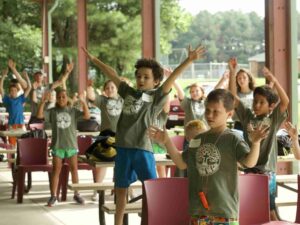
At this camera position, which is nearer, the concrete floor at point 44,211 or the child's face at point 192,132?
the child's face at point 192,132

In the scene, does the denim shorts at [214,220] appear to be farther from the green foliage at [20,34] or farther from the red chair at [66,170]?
the green foliage at [20,34]

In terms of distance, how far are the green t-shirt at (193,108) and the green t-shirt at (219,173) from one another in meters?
5.48

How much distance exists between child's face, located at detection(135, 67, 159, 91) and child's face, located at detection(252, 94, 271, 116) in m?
0.87

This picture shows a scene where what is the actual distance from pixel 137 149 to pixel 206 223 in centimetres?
183

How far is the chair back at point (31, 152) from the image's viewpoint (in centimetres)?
955

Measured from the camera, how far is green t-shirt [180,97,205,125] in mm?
9914

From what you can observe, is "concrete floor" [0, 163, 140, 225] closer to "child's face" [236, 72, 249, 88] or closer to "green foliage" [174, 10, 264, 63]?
"child's face" [236, 72, 249, 88]

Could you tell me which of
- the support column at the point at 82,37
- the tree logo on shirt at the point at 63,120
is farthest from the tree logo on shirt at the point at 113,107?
the support column at the point at 82,37

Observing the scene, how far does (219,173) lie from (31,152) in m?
5.58

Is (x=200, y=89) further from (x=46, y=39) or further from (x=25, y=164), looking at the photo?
(x=46, y=39)

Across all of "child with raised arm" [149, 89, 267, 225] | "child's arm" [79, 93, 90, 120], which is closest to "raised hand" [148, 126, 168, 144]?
"child with raised arm" [149, 89, 267, 225]

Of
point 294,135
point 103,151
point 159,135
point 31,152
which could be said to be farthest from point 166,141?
point 31,152

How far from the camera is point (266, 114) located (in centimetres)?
616

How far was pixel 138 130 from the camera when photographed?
6.11m
